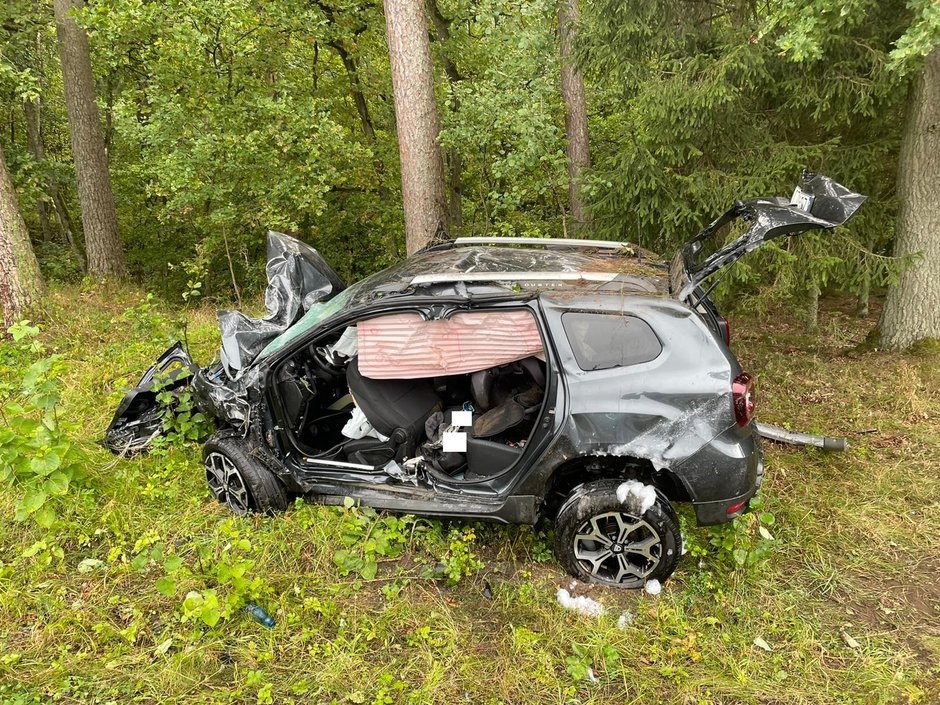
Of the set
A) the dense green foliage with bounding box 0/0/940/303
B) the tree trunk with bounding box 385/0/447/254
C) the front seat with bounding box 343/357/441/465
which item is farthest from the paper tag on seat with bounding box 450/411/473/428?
the dense green foliage with bounding box 0/0/940/303

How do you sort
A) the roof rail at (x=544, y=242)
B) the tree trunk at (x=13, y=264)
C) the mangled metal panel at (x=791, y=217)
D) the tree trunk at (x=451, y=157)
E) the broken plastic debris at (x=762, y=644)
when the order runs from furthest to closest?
1. the tree trunk at (x=451, y=157)
2. the tree trunk at (x=13, y=264)
3. the roof rail at (x=544, y=242)
4. the mangled metal panel at (x=791, y=217)
5. the broken plastic debris at (x=762, y=644)

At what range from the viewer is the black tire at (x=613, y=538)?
10.5 ft

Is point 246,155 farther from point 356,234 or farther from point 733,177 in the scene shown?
point 733,177

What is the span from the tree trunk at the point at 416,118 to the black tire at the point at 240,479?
3.11 m

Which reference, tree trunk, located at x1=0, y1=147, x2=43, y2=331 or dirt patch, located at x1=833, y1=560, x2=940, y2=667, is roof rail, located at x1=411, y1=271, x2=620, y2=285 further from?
tree trunk, located at x1=0, y1=147, x2=43, y2=331

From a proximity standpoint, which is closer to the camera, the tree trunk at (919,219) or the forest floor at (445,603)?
the forest floor at (445,603)

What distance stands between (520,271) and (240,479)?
2.29 m

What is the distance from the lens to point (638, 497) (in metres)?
3.17

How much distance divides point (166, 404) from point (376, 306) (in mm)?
2181

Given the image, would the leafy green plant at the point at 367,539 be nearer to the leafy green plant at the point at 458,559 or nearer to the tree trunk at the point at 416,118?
the leafy green plant at the point at 458,559

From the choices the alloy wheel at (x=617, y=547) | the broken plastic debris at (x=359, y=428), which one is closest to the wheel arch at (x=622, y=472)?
the alloy wheel at (x=617, y=547)

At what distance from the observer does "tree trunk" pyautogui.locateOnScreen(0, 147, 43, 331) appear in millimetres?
6426

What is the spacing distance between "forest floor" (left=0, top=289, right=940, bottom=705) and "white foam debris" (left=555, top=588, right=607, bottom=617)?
0.14 ft

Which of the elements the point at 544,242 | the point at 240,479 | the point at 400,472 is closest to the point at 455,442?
the point at 400,472
